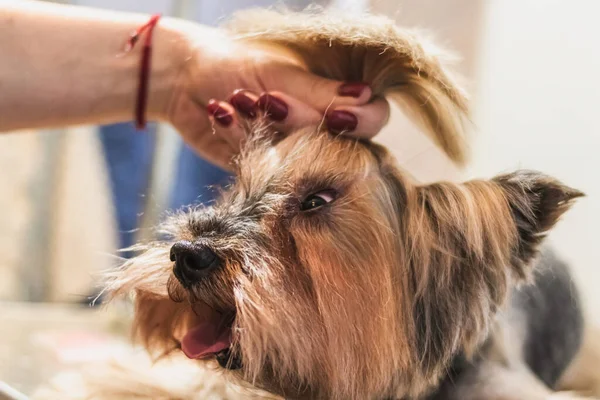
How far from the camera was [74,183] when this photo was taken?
85.7 inches

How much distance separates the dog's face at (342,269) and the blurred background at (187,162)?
168 millimetres

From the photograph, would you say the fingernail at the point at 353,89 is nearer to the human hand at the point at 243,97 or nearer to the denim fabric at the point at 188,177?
the human hand at the point at 243,97

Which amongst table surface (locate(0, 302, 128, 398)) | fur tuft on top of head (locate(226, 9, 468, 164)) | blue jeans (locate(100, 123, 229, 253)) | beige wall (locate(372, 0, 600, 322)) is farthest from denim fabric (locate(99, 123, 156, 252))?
fur tuft on top of head (locate(226, 9, 468, 164))

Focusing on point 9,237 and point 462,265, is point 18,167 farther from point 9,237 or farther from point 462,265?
point 462,265

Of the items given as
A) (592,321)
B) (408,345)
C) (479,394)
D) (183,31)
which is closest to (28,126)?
(183,31)

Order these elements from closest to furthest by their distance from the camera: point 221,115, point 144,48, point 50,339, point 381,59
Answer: point 381,59
point 221,115
point 144,48
point 50,339

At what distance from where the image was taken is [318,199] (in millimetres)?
828

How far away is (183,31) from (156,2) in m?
0.90

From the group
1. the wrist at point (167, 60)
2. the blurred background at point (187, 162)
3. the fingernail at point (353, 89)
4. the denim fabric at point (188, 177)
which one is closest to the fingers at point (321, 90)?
the fingernail at point (353, 89)

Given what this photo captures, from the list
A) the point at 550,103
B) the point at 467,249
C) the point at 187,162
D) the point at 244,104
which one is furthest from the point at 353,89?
the point at 187,162

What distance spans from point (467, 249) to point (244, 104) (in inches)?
15.5

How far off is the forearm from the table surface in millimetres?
359

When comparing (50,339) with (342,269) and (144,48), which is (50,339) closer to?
(144,48)

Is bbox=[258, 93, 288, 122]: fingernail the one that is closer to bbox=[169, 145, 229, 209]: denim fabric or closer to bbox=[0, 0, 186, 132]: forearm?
bbox=[0, 0, 186, 132]: forearm
